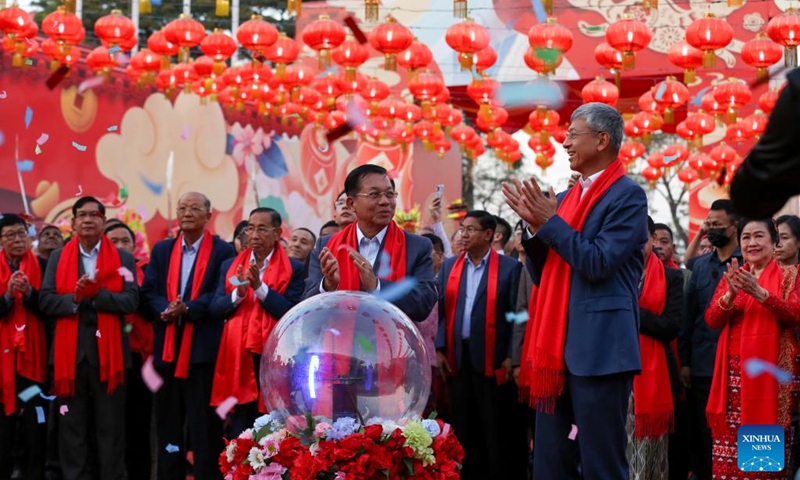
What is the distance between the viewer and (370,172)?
5160mm

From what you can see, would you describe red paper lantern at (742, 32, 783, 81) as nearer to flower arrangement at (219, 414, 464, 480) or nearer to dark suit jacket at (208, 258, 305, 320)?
dark suit jacket at (208, 258, 305, 320)

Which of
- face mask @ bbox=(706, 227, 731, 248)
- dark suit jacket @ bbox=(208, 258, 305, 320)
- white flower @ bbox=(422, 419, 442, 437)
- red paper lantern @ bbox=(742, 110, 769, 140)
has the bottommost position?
white flower @ bbox=(422, 419, 442, 437)

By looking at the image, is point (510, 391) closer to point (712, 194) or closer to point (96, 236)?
point (96, 236)

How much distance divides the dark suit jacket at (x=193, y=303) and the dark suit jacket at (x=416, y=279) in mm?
1653

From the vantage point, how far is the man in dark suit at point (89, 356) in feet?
22.4

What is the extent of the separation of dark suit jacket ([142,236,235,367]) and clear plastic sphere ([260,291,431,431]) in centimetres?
285

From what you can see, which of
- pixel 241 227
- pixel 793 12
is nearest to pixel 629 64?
pixel 793 12

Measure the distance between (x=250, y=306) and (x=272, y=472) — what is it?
3065 millimetres

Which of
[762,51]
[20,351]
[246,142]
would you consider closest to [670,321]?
[20,351]

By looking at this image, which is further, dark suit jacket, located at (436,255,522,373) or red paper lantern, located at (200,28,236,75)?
red paper lantern, located at (200,28,236,75)

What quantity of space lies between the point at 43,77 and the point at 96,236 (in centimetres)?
616

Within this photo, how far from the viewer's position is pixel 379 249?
5309 millimetres

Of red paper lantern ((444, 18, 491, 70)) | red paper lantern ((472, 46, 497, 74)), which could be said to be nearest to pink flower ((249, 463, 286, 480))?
red paper lantern ((444, 18, 491, 70))

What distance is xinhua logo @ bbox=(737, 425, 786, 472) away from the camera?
5953 mm
